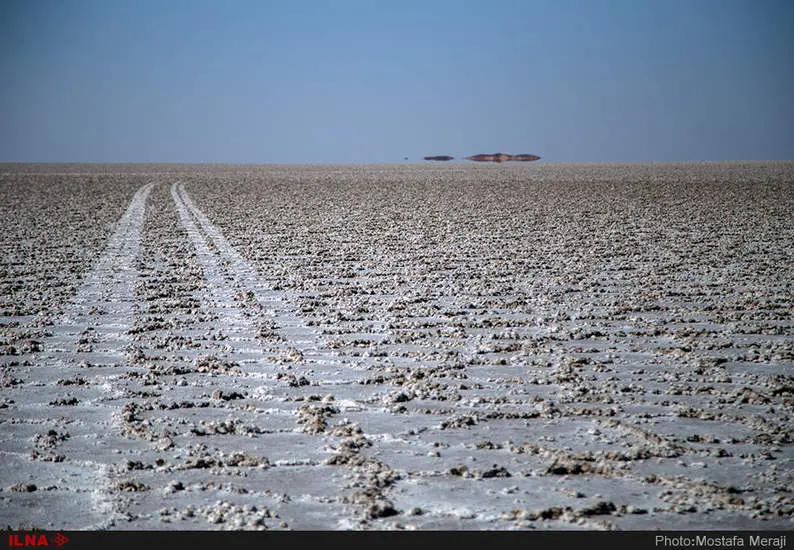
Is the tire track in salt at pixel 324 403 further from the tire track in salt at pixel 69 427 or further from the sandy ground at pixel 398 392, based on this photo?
the tire track in salt at pixel 69 427

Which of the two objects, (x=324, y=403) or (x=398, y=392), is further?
(x=398, y=392)

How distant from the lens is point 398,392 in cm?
432

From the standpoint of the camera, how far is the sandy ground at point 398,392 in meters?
2.93

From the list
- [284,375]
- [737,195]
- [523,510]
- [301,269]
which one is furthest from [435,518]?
[737,195]
